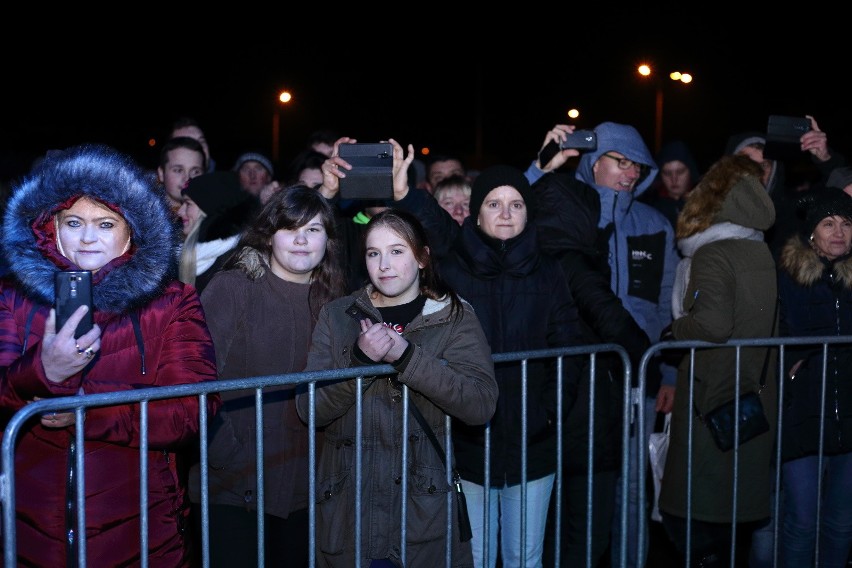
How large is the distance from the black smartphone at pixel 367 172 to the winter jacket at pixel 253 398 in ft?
2.23

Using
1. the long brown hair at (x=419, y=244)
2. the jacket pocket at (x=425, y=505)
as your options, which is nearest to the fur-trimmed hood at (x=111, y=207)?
the long brown hair at (x=419, y=244)

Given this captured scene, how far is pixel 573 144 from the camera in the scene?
533 cm

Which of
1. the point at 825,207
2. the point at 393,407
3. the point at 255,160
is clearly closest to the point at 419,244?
the point at 393,407

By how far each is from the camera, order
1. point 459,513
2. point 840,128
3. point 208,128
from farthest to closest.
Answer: point 208,128 → point 840,128 → point 459,513

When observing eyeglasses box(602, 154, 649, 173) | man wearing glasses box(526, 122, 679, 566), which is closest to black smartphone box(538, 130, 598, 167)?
man wearing glasses box(526, 122, 679, 566)

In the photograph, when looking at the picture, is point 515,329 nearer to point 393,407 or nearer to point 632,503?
point 393,407

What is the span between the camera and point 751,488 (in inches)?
190

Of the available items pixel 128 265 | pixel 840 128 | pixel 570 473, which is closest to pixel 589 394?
pixel 570 473

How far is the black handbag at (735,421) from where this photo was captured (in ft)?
15.6

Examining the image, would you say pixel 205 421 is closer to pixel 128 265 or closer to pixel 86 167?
pixel 128 265

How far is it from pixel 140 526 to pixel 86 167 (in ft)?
4.14

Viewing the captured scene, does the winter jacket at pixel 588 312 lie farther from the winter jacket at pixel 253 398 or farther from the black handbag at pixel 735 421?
the winter jacket at pixel 253 398

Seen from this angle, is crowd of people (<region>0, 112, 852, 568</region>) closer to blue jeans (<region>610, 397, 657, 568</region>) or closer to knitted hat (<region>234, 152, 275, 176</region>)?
blue jeans (<region>610, 397, 657, 568</region>)

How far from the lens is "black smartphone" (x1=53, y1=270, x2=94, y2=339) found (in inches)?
109
